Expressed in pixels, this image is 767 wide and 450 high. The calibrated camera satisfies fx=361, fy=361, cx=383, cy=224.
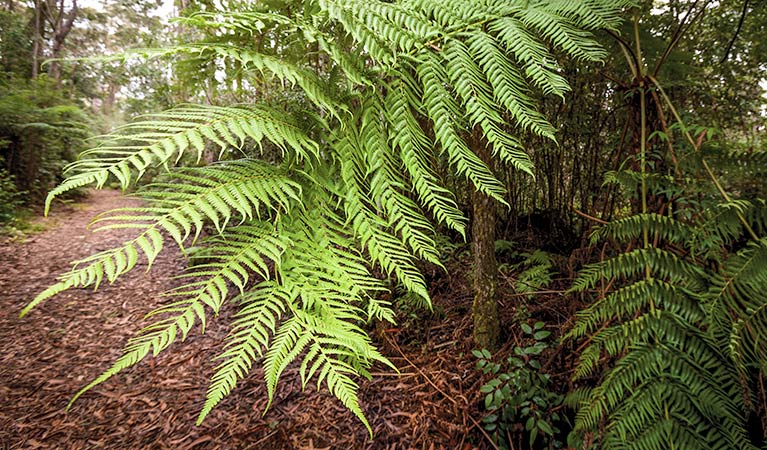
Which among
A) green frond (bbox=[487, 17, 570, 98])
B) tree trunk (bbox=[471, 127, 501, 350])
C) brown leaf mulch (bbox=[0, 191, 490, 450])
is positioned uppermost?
green frond (bbox=[487, 17, 570, 98])

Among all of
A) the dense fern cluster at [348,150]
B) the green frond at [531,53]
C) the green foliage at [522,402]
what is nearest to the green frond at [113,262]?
the dense fern cluster at [348,150]

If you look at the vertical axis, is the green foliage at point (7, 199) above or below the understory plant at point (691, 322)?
below

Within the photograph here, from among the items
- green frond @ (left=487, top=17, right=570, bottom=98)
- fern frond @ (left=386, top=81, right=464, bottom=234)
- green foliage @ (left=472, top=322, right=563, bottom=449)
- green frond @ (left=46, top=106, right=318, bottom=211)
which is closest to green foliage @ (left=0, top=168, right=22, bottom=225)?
green frond @ (left=46, top=106, right=318, bottom=211)

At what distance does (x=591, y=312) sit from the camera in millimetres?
1197

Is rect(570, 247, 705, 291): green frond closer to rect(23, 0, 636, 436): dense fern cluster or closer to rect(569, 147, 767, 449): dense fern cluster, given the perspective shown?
rect(569, 147, 767, 449): dense fern cluster

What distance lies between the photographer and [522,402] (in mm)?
2188

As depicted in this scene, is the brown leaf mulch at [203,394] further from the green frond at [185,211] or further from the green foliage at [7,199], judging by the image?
the green foliage at [7,199]

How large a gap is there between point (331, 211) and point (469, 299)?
8.65 ft

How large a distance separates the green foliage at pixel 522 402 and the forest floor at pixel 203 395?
0.13m

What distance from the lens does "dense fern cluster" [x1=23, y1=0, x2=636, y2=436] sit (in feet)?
2.68

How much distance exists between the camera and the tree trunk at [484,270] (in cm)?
252

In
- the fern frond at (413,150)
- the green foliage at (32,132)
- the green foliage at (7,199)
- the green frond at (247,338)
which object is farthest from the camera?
the green foliage at (32,132)

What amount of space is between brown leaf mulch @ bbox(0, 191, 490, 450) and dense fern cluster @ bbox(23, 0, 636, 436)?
1844 mm

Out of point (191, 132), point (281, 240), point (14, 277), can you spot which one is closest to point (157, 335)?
point (281, 240)
